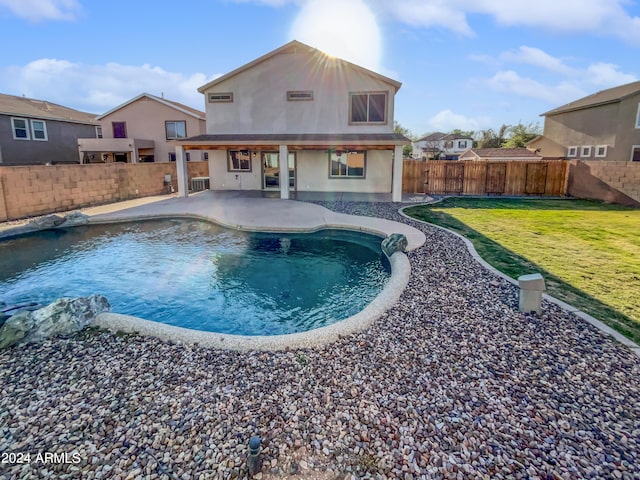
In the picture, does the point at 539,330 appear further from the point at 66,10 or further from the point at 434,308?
the point at 66,10

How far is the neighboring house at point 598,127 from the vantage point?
74.6ft

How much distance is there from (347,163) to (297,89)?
172 inches

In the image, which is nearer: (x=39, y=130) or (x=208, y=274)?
(x=208, y=274)

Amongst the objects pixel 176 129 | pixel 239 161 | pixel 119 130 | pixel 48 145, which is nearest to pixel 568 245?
pixel 239 161

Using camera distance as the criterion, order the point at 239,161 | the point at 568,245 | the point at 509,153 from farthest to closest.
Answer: the point at 509,153 < the point at 239,161 < the point at 568,245

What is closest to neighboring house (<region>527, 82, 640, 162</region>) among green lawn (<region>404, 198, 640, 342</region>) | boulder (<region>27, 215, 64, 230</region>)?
green lawn (<region>404, 198, 640, 342</region>)

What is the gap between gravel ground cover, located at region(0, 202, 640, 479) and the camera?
263cm

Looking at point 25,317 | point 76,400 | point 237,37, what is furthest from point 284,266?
point 237,37

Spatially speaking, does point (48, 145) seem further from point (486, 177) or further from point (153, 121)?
point (486, 177)

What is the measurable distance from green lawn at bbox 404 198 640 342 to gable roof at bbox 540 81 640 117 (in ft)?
43.6

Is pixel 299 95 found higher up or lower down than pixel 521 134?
lower down

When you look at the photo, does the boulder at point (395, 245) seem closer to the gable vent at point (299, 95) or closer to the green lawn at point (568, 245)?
the green lawn at point (568, 245)

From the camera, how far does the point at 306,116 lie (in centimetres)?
1767

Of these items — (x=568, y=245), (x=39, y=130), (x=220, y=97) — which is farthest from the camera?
(x=39, y=130)
